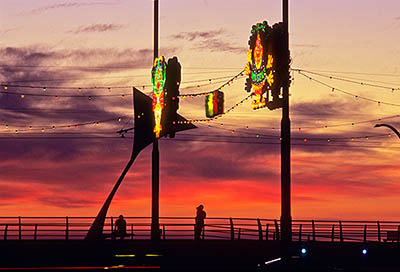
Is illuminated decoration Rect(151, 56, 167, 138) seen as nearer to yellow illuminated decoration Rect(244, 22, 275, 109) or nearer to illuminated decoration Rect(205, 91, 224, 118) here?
illuminated decoration Rect(205, 91, 224, 118)

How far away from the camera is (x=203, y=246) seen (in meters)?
42.6

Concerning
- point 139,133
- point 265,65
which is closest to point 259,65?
point 265,65

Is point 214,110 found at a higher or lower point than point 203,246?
higher

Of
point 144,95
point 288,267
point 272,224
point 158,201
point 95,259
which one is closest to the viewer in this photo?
point 288,267

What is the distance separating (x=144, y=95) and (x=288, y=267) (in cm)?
3269

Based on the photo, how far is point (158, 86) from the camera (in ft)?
162

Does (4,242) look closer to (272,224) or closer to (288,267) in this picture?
(272,224)

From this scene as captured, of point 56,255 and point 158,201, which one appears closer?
point 56,255

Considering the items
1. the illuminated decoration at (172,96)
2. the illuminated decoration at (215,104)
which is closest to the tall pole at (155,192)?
the illuminated decoration at (172,96)

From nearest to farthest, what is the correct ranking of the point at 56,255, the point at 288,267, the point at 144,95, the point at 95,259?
the point at 288,267
the point at 95,259
the point at 56,255
the point at 144,95

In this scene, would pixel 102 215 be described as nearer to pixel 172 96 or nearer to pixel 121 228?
pixel 121 228

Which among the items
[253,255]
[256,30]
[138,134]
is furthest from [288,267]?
[138,134]

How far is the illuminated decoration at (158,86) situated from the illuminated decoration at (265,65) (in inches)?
215

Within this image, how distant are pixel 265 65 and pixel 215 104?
150 inches
